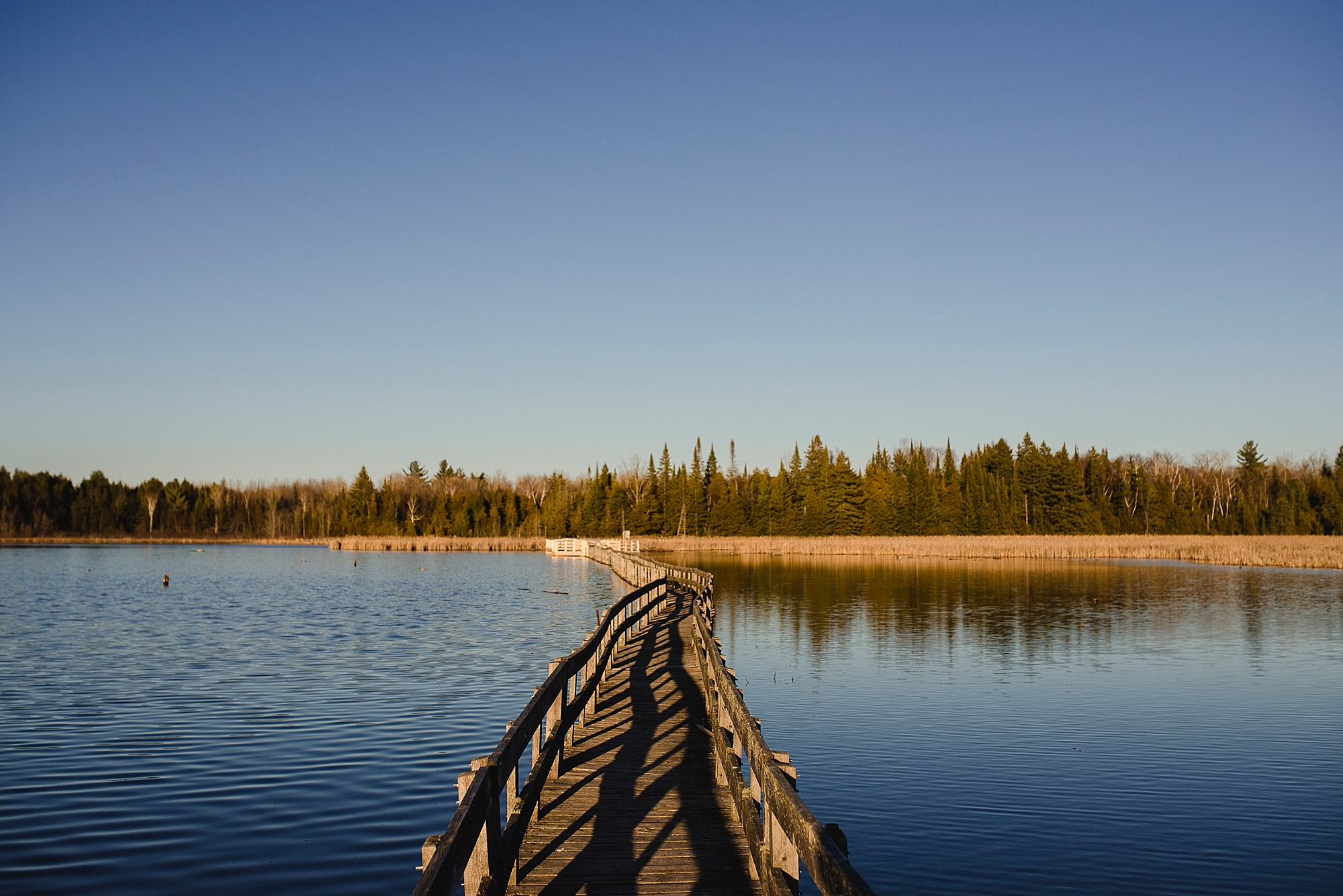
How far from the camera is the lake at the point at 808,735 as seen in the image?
10547 millimetres

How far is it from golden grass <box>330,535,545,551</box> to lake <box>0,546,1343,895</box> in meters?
64.1

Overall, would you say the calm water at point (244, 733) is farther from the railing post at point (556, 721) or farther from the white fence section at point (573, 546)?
the white fence section at point (573, 546)

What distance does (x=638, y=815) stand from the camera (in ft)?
29.1

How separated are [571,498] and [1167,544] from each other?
83.7 meters

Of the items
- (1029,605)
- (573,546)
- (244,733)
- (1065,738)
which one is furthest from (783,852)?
(573,546)

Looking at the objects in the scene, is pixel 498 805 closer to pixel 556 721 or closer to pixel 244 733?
pixel 556 721

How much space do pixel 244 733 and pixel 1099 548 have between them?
221ft

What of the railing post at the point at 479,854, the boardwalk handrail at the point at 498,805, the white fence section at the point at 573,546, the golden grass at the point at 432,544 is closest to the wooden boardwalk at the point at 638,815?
the boardwalk handrail at the point at 498,805

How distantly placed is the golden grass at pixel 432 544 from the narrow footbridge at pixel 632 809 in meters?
91.2

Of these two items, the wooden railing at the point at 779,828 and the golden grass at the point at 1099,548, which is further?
the golden grass at the point at 1099,548

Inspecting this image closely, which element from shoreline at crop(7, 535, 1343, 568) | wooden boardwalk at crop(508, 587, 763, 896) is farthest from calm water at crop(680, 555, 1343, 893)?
shoreline at crop(7, 535, 1343, 568)

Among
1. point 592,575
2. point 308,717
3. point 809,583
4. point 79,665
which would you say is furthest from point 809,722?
point 592,575

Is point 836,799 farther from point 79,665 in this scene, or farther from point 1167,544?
point 1167,544

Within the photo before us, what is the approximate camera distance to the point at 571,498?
136m
